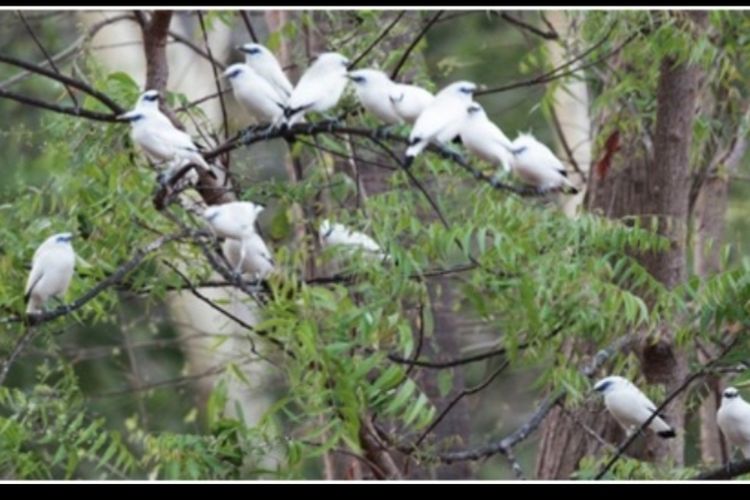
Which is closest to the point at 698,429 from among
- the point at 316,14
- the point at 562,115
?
the point at 562,115

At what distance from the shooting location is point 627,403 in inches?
199

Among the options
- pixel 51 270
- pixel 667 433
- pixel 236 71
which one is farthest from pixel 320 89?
pixel 667 433

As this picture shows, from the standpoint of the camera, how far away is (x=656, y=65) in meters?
6.18

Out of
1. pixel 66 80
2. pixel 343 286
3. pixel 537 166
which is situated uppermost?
pixel 66 80

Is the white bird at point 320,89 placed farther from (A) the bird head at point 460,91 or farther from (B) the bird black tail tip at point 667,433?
(B) the bird black tail tip at point 667,433

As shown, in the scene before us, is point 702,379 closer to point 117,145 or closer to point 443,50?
point 117,145

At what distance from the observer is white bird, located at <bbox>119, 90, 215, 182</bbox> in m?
4.48

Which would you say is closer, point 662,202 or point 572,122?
point 662,202

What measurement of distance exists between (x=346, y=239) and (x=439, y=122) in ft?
2.29

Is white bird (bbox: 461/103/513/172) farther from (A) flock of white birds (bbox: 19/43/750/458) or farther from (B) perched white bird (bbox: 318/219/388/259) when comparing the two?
(B) perched white bird (bbox: 318/219/388/259)

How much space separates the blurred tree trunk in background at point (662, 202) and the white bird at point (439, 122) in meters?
1.48

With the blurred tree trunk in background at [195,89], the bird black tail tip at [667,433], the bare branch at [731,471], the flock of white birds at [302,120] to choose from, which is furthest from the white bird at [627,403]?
the blurred tree trunk in background at [195,89]

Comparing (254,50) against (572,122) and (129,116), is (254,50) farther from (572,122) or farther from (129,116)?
(572,122)

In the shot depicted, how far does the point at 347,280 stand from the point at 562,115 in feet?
15.5
